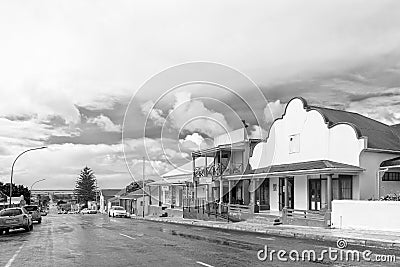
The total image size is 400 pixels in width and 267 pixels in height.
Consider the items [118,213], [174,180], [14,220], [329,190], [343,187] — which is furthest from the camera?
[118,213]

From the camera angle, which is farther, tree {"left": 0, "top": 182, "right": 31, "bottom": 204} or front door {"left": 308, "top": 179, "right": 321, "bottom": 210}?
tree {"left": 0, "top": 182, "right": 31, "bottom": 204}

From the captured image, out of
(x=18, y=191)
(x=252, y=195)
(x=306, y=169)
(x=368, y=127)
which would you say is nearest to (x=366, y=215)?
(x=306, y=169)

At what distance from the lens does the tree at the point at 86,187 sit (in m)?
152

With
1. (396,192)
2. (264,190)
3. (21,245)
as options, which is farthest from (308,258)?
(264,190)

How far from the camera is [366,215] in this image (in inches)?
981

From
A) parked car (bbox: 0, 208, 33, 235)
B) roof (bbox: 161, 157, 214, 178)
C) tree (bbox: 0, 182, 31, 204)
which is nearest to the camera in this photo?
parked car (bbox: 0, 208, 33, 235)

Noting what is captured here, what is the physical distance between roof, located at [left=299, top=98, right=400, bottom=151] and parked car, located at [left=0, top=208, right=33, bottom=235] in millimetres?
19261

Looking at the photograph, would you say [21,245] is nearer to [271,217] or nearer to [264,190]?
[271,217]

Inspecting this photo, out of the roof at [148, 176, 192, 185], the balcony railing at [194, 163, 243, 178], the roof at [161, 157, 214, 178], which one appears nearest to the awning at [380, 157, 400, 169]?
the balcony railing at [194, 163, 243, 178]

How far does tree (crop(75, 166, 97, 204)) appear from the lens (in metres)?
152

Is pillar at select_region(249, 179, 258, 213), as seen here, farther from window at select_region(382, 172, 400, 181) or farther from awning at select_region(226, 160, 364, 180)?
window at select_region(382, 172, 400, 181)

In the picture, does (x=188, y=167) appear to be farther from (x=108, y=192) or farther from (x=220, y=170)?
(x=108, y=192)

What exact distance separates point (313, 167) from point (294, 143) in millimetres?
4901

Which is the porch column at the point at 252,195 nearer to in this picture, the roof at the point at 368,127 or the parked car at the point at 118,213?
the roof at the point at 368,127
